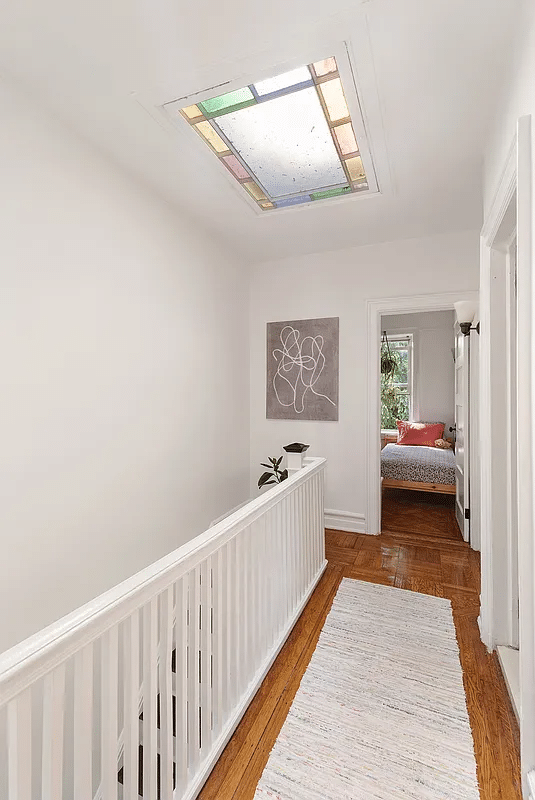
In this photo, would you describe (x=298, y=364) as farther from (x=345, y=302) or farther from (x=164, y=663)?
(x=164, y=663)

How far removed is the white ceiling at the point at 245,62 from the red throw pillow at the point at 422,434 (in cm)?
372

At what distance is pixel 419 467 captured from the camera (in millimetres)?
4320

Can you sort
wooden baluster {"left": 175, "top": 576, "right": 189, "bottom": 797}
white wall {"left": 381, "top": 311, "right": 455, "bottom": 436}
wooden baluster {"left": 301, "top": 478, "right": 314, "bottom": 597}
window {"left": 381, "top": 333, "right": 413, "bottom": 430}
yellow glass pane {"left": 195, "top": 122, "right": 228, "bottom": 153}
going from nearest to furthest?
wooden baluster {"left": 175, "top": 576, "right": 189, "bottom": 797}
yellow glass pane {"left": 195, "top": 122, "right": 228, "bottom": 153}
wooden baluster {"left": 301, "top": 478, "right": 314, "bottom": 597}
white wall {"left": 381, "top": 311, "right": 455, "bottom": 436}
window {"left": 381, "top": 333, "right": 413, "bottom": 430}

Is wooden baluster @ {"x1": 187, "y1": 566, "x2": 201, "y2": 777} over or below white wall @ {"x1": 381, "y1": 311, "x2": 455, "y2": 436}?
below

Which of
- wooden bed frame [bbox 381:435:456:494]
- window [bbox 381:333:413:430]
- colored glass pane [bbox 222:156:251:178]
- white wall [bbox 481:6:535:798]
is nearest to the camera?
white wall [bbox 481:6:535:798]

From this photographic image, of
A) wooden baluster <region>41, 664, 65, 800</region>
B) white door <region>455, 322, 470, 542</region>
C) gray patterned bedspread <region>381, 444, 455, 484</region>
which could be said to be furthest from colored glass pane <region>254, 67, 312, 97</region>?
gray patterned bedspread <region>381, 444, 455, 484</region>

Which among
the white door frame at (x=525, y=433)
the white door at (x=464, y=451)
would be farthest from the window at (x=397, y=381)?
the white door frame at (x=525, y=433)

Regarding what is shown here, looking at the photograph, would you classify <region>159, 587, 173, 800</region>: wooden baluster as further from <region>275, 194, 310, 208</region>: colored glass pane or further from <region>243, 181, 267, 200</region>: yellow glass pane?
<region>275, 194, 310, 208</region>: colored glass pane

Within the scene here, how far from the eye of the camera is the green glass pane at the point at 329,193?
2477 millimetres

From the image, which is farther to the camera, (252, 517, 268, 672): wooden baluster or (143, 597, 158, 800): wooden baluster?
(252, 517, 268, 672): wooden baluster

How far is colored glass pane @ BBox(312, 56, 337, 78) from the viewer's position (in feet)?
4.94

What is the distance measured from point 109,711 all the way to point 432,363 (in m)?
5.89

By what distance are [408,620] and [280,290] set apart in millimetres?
2829

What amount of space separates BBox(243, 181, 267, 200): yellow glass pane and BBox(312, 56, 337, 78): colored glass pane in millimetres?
881
